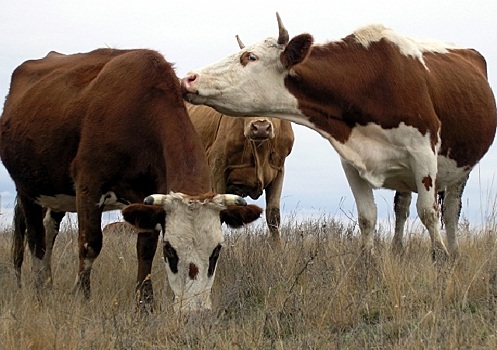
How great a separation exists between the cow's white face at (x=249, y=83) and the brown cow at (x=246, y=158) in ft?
9.67

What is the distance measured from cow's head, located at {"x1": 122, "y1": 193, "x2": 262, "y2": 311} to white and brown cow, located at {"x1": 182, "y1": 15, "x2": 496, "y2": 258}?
1392 mm

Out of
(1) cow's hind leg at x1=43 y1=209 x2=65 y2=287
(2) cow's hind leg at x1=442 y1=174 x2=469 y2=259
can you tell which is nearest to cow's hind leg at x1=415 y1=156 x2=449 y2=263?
(2) cow's hind leg at x1=442 y1=174 x2=469 y2=259

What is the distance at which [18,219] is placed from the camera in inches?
397

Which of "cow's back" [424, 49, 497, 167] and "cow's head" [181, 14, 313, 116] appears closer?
"cow's head" [181, 14, 313, 116]

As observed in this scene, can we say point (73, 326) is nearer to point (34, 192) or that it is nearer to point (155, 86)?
point (155, 86)

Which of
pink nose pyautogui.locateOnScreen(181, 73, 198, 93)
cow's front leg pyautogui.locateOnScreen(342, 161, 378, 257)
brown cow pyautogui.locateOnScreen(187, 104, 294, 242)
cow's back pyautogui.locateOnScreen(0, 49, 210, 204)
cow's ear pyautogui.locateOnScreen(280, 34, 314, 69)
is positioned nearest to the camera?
cow's back pyautogui.locateOnScreen(0, 49, 210, 204)

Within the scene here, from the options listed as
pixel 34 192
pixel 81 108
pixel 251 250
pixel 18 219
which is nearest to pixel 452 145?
pixel 251 250

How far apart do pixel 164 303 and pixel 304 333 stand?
1100 mm

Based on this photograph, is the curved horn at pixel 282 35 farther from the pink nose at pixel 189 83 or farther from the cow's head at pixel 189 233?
the cow's head at pixel 189 233

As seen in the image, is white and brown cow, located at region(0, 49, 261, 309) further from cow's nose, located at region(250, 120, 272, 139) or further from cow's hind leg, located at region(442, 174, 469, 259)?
cow's hind leg, located at region(442, 174, 469, 259)

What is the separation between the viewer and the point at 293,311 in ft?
19.5

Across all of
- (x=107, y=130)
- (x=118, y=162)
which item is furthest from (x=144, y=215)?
(x=107, y=130)

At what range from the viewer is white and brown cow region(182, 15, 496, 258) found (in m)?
7.87

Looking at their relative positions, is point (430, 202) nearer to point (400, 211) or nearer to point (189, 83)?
point (189, 83)
